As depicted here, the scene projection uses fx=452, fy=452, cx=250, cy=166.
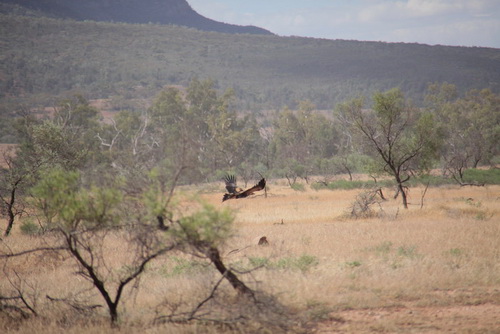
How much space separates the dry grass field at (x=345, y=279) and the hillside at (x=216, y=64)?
91180 mm

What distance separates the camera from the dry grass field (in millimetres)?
7496

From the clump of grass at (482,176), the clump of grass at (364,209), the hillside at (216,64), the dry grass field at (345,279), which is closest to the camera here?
the dry grass field at (345,279)

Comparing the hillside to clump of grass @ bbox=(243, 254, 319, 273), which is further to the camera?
the hillside

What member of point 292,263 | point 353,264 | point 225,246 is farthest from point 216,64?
point 225,246

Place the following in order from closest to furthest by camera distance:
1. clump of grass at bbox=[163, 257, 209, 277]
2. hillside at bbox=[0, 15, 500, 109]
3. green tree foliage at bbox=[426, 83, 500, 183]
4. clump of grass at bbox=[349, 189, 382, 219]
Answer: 1. clump of grass at bbox=[163, 257, 209, 277]
2. clump of grass at bbox=[349, 189, 382, 219]
3. green tree foliage at bbox=[426, 83, 500, 183]
4. hillside at bbox=[0, 15, 500, 109]

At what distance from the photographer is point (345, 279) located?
30.7 ft

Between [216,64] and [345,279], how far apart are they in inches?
5808

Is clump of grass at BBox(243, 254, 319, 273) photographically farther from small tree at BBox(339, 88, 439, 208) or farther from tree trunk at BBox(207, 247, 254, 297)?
small tree at BBox(339, 88, 439, 208)

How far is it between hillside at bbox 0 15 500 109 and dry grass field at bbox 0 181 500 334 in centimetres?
9118

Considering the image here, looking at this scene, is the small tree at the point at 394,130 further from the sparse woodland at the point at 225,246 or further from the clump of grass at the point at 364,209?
the clump of grass at the point at 364,209

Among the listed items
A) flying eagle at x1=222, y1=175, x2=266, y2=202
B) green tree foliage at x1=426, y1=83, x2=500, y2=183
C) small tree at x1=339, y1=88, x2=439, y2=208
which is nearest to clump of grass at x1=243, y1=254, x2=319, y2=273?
flying eagle at x1=222, y1=175, x2=266, y2=202

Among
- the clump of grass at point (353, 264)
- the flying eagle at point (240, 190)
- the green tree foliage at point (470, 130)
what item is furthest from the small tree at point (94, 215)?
the green tree foliage at point (470, 130)

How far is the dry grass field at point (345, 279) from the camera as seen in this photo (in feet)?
24.6

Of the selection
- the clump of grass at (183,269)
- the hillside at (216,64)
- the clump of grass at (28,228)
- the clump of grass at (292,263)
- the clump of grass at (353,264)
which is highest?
the hillside at (216,64)
